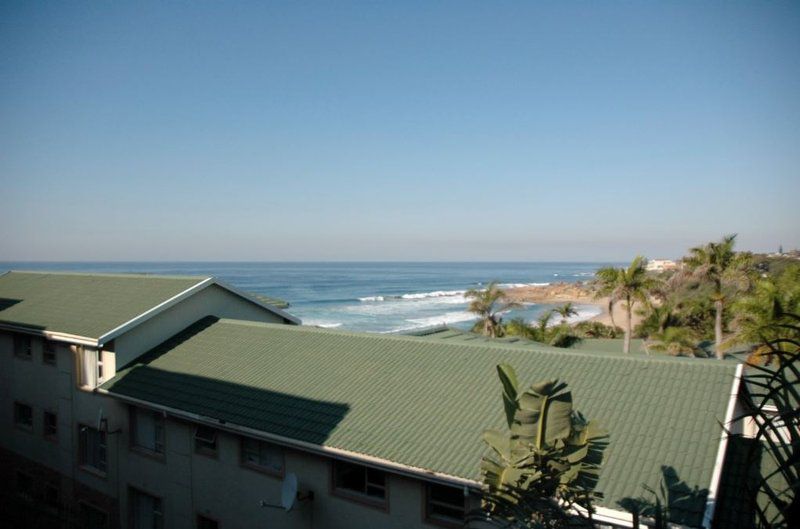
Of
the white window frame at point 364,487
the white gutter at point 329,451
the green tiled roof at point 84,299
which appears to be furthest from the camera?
the green tiled roof at point 84,299

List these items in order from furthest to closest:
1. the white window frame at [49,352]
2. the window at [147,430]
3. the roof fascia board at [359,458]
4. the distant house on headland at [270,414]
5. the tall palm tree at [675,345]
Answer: the tall palm tree at [675,345], the white window frame at [49,352], the window at [147,430], the distant house on headland at [270,414], the roof fascia board at [359,458]

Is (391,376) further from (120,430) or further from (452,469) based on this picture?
(120,430)

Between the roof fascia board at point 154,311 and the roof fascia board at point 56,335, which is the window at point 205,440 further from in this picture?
the roof fascia board at point 56,335

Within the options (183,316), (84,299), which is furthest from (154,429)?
(84,299)

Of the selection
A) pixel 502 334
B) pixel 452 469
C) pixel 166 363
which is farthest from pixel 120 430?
pixel 502 334

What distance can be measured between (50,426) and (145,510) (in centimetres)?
592

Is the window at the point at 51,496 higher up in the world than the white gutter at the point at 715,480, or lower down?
lower down

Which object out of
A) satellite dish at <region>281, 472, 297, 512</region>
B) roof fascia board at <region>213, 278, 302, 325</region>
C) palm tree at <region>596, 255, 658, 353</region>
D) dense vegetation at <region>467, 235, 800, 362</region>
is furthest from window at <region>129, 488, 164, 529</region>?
palm tree at <region>596, 255, 658, 353</region>

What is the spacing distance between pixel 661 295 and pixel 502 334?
11.8m

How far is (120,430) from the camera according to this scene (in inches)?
657

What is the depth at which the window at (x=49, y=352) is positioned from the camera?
1916cm

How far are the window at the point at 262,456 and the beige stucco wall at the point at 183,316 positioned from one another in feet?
19.7

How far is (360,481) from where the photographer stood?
12180mm

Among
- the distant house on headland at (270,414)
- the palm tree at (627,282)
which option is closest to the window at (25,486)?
the distant house on headland at (270,414)
